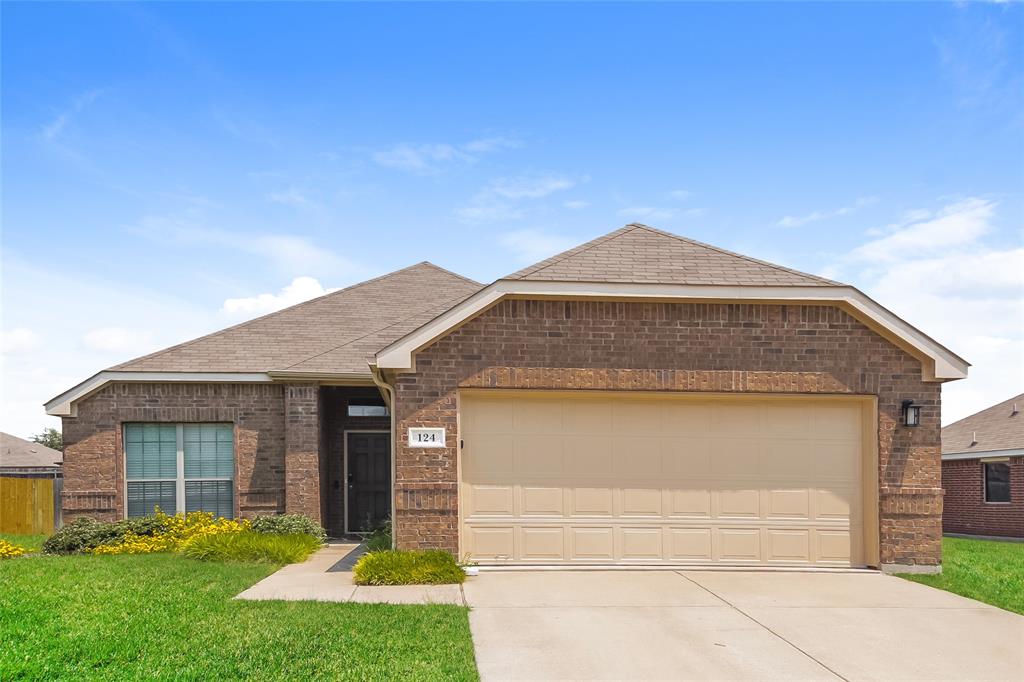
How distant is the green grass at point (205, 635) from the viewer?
6.43 m

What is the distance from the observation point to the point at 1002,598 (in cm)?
1006

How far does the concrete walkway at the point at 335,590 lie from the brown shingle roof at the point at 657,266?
4.29m

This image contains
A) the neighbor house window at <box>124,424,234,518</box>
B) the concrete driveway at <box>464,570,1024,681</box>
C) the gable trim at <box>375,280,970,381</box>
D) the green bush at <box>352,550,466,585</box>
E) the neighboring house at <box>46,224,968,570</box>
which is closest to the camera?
the concrete driveway at <box>464,570,1024,681</box>

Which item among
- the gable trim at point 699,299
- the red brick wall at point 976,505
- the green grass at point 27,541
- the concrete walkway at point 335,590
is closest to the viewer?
the concrete walkway at point 335,590

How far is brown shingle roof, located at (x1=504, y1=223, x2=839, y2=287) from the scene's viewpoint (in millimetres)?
11227

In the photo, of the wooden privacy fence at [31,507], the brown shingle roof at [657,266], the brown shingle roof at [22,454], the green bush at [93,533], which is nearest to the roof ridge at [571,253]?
the brown shingle roof at [657,266]

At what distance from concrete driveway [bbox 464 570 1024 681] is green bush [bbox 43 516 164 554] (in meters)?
7.17

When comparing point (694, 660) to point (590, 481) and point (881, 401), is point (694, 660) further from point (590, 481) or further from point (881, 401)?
point (881, 401)

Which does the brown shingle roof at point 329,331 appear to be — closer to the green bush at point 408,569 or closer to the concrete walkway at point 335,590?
the concrete walkway at point 335,590

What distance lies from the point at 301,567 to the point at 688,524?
18.6 ft

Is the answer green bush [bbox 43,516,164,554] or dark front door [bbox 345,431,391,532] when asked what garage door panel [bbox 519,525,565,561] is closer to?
dark front door [bbox 345,431,391,532]

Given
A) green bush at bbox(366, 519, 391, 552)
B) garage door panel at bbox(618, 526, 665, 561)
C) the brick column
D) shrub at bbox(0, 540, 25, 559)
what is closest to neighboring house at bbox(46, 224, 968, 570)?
garage door panel at bbox(618, 526, 665, 561)

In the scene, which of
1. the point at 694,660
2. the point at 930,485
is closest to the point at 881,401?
the point at 930,485

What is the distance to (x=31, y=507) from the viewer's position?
766 inches
